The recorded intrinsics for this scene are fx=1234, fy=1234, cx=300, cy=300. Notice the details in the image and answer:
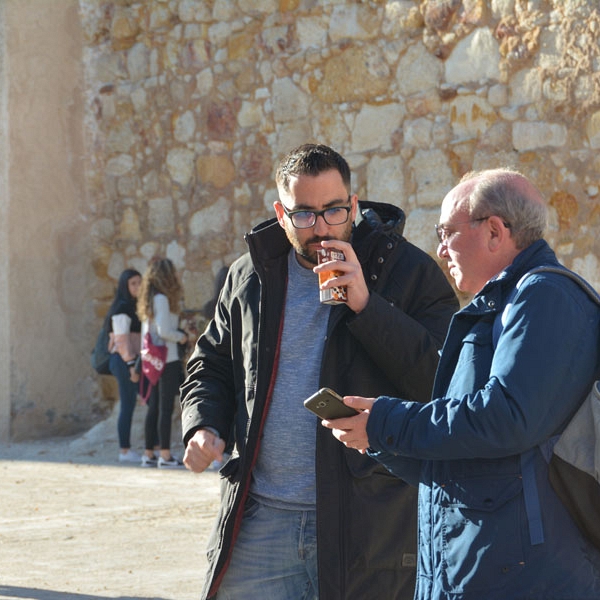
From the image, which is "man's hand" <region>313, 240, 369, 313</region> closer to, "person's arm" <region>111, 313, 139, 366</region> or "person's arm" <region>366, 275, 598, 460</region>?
"person's arm" <region>366, 275, 598, 460</region>

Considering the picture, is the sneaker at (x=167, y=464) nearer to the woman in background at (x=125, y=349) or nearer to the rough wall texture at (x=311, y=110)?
the woman in background at (x=125, y=349)

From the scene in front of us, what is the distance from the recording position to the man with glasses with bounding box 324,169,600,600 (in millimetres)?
2234

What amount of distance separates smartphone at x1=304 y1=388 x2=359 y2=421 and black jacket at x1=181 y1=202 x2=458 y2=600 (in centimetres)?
62

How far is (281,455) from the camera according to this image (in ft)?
10.6

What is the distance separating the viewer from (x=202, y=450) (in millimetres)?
3293

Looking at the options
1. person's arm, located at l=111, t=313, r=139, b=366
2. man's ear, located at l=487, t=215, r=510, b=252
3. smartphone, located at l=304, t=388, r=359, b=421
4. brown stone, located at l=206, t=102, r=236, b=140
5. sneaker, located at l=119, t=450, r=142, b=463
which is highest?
brown stone, located at l=206, t=102, r=236, b=140

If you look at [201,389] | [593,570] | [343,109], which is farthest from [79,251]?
[593,570]

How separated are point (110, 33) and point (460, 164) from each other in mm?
4104

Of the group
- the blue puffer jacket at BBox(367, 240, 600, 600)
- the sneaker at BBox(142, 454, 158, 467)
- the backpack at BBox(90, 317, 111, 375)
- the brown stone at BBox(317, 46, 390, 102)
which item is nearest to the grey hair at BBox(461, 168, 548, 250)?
the blue puffer jacket at BBox(367, 240, 600, 600)

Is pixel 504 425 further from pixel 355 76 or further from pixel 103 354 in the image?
pixel 103 354

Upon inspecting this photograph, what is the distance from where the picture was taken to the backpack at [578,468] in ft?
7.40

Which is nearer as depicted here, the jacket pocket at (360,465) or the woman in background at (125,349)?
the jacket pocket at (360,465)

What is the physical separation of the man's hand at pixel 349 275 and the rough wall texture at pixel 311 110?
532 cm

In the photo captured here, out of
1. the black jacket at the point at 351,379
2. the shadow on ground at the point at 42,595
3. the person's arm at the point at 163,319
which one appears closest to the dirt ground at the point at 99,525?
the shadow on ground at the point at 42,595
